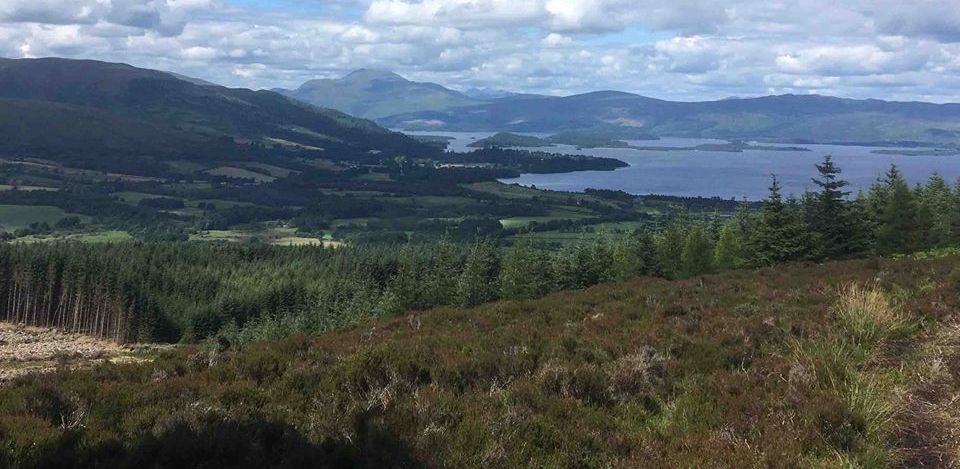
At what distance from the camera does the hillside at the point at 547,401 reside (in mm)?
5375

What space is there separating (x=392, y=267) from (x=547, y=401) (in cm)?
7471

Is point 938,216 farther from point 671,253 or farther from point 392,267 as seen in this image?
point 392,267

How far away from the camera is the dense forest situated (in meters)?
40.6

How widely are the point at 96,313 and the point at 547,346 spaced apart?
242ft

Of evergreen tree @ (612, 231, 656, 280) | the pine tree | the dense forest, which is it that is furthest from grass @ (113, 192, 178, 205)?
the pine tree

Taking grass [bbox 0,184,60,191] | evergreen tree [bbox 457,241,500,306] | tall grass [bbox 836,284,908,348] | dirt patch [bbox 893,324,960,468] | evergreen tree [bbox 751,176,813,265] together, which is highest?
tall grass [bbox 836,284,908,348]

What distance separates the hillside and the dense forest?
29300 mm

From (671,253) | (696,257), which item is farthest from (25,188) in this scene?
(696,257)

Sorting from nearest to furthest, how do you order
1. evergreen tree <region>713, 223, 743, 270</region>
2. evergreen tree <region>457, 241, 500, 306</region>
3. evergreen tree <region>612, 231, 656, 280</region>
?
1. evergreen tree <region>457, 241, 500, 306</region>
2. evergreen tree <region>713, 223, 743, 270</region>
3. evergreen tree <region>612, 231, 656, 280</region>

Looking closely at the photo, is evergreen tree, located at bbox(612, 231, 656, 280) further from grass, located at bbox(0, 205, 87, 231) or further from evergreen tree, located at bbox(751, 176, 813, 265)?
grass, located at bbox(0, 205, 87, 231)

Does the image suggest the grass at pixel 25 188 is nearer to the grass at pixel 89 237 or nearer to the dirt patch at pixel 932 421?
the grass at pixel 89 237

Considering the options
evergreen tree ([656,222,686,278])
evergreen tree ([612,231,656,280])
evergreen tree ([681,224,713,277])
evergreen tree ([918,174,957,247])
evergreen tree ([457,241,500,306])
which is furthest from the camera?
evergreen tree ([656,222,686,278])

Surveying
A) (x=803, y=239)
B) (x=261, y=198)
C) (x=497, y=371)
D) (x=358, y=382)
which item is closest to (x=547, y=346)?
(x=497, y=371)

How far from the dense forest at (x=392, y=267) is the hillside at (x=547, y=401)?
96.1 ft
